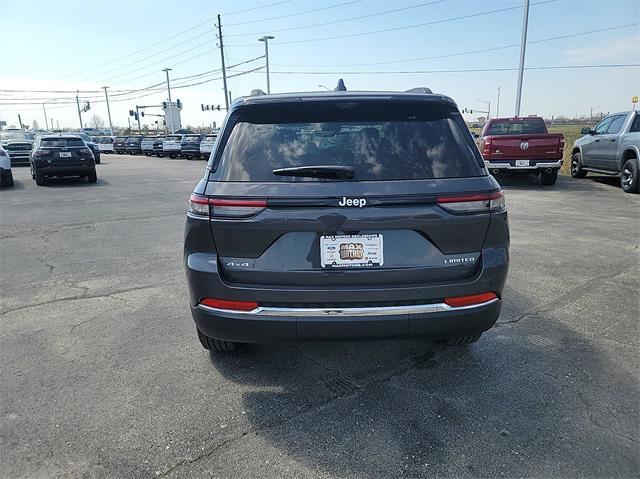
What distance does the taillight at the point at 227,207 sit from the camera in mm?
2426

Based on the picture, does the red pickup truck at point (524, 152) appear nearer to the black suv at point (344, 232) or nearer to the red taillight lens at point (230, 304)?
the black suv at point (344, 232)

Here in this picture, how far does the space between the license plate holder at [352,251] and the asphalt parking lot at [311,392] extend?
3.04 ft

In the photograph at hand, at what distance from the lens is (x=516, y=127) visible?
1398 cm

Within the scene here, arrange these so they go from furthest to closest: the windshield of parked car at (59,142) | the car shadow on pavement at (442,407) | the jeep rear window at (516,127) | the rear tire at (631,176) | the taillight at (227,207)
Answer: the windshield of parked car at (59,142) < the jeep rear window at (516,127) < the rear tire at (631,176) < the taillight at (227,207) < the car shadow on pavement at (442,407)

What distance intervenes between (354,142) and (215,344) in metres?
1.69

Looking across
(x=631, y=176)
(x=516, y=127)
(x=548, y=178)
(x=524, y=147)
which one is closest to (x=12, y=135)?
(x=516, y=127)

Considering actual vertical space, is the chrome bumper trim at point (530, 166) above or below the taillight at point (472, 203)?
below

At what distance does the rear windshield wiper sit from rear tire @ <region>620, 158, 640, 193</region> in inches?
451

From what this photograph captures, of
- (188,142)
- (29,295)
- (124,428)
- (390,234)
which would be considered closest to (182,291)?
(29,295)

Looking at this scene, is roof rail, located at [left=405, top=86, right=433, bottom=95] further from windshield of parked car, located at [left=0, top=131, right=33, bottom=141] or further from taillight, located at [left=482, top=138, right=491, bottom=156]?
windshield of parked car, located at [left=0, top=131, right=33, bottom=141]

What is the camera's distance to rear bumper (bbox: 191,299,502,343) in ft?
8.15

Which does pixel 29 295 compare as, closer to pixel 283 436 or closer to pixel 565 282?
pixel 283 436

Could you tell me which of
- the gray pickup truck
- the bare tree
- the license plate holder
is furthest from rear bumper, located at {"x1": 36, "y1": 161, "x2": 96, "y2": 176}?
the bare tree

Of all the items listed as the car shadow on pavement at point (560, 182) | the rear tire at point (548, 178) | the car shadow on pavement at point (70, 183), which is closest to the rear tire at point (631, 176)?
the car shadow on pavement at point (560, 182)
